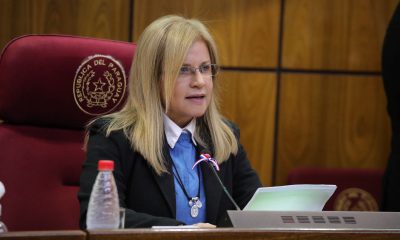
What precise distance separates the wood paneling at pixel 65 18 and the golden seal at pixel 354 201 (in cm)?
129

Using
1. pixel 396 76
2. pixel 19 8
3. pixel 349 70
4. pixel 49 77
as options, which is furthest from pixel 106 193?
pixel 349 70

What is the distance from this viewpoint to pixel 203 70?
218 centimetres

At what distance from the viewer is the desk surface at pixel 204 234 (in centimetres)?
128

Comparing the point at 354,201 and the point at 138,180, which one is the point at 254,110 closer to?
the point at 354,201

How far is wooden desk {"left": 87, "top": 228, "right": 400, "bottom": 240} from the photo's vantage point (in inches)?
51.6

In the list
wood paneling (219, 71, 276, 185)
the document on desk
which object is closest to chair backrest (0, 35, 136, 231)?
the document on desk

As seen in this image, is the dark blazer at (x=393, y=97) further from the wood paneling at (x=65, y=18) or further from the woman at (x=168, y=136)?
the wood paneling at (x=65, y=18)

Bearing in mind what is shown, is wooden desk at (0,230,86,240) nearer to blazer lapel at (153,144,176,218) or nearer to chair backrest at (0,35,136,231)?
blazer lapel at (153,144,176,218)

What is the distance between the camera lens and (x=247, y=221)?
58.5 inches

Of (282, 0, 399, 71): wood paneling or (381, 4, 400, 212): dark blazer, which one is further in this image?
(282, 0, 399, 71): wood paneling

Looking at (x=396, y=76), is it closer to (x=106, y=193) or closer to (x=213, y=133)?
(x=213, y=133)

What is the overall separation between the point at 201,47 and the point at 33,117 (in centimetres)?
56

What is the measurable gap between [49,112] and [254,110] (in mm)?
1596

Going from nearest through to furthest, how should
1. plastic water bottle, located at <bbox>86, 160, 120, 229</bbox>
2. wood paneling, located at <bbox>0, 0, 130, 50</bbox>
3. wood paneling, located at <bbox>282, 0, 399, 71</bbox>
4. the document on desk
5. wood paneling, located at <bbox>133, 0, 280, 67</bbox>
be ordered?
plastic water bottle, located at <bbox>86, 160, 120, 229</bbox> → the document on desk → wood paneling, located at <bbox>0, 0, 130, 50</bbox> → wood paneling, located at <bbox>133, 0, 280, 67</bbox> → wood paneling, located at <bbox>282, 0, 399, 71</bbox>
